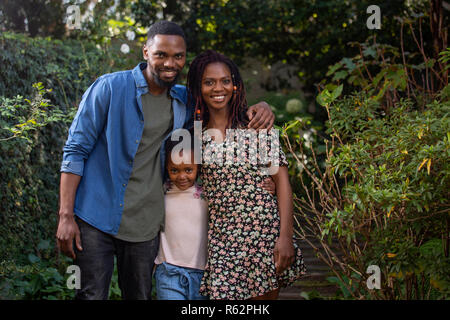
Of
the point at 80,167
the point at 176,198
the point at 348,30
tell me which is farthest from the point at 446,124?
the point at 348,30

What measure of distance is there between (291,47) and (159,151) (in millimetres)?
5823

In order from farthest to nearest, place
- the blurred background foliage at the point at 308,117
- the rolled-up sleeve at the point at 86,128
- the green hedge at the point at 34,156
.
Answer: the green hedge at the point at 34,156 → the rolled-up sleeve at the point at 86,128 → the blurred background foliage at the point at 308,117

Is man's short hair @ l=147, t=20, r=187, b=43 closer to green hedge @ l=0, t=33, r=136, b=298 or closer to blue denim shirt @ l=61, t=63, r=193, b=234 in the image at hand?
blue denim shirt @ l=61, t=63, r=193, b=234

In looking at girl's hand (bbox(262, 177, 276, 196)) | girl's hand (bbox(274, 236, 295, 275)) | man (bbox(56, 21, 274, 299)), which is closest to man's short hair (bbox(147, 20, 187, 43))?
man (bbox(56, 21, 274, 299))

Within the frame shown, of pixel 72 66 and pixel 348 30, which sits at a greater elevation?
pixel 348 30

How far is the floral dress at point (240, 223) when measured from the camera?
2.66 m

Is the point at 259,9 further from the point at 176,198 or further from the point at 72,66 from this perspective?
the point at 176,198

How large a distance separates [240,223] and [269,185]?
0.26 meters

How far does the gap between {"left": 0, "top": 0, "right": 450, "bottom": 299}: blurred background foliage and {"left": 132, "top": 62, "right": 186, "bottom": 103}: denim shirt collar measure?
0.59m

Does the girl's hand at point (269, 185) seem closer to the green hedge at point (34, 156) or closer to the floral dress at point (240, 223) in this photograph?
the floral dress at point (240, 223)

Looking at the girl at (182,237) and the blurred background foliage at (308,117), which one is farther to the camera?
the girl at (182,237)

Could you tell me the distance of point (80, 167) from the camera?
2662 mm

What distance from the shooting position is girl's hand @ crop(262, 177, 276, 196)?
2.78 m

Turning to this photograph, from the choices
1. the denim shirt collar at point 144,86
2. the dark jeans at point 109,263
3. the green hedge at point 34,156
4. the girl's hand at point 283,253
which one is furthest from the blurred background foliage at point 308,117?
the dark jeans at point 109,263
